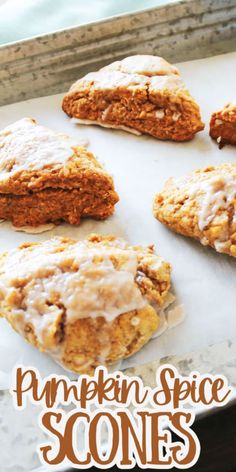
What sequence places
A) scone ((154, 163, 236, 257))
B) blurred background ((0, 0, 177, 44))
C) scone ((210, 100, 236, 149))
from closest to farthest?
1. scone ((154, 163, 236, 257))
2. scone ((210, 100, 236, 149))
3. blurred background ((0, 0, 177, 44))

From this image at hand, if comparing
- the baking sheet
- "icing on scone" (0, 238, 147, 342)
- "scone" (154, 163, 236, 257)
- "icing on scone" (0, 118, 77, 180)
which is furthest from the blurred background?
"icing on scone" (0, 238, 147, 342)

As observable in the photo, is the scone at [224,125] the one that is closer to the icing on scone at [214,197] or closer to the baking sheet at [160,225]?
the baking sheet at [160,225]

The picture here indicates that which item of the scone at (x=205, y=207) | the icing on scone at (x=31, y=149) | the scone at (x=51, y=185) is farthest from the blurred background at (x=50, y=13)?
the scone at (x=205, y=207)

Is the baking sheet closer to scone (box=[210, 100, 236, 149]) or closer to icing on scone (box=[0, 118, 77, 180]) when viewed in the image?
scone (box=[210, 100, 236, 149])

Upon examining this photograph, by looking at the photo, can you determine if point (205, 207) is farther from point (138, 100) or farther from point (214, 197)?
point (138, 100)

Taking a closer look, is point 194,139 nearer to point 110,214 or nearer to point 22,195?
point 110,214

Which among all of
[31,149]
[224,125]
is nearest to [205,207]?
[224,125]
